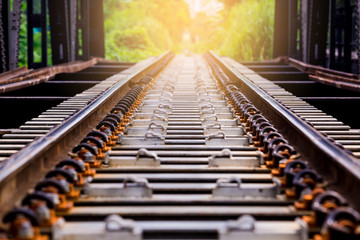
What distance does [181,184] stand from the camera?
3.03 metres

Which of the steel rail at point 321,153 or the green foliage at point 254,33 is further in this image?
the green foliage at point 254,33

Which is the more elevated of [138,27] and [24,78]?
[138,27]

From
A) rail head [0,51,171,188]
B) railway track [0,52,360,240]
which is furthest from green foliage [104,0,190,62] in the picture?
railway track [0,52,360,240]

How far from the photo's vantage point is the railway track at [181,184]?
2.21 m

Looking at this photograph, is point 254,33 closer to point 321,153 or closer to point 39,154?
point 321,153

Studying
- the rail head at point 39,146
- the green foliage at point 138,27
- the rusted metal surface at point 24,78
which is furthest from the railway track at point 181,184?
the green foliage at point 138,27

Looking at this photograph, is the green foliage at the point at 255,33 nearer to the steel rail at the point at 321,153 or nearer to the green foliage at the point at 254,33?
the green foliage at the point at 254,33

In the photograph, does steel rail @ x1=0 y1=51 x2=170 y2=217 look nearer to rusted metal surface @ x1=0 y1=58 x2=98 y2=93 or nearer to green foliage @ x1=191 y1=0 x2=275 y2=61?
rusted metal surface @ x1=0 y1=58 x2=98 y2=93

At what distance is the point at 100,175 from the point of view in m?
3.21

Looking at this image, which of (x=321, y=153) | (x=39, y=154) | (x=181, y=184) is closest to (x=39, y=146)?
(x=39, y=154)

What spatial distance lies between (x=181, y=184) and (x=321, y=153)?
0.93 m

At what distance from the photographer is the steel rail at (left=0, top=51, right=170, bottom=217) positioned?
2591 millimetres

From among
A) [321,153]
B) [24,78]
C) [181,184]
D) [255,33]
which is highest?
[255,33]

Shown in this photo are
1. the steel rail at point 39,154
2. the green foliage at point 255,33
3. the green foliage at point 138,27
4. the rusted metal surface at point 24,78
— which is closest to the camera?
the steel rail at point 39,154
